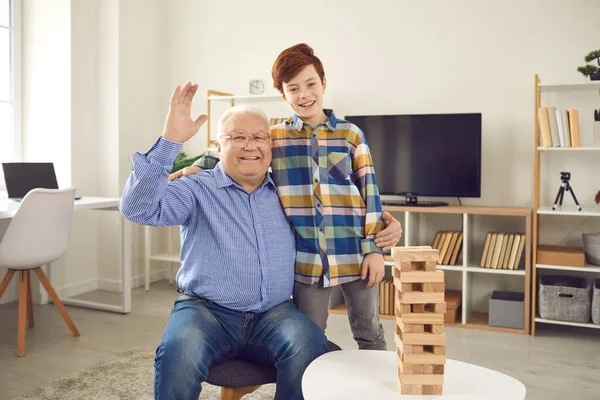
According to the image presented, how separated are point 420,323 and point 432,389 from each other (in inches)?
5.8

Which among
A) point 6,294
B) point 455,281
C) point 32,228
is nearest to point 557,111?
point 455,281

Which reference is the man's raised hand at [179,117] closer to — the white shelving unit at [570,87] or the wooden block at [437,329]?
the wooden block at [437,329]

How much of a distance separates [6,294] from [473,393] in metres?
3.44

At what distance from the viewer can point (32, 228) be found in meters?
2.85

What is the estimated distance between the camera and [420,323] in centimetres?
132

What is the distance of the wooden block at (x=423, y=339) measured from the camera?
130 cm

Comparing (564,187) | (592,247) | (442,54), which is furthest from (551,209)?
(442,54)

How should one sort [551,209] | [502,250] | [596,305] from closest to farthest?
→ [596,305]
[551,209]
[502,250]

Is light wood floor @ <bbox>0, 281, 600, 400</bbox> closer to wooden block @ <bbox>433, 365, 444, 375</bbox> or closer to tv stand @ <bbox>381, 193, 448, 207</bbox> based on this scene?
tv stand @ <bbox>381, 193, 448, 207</bbox>

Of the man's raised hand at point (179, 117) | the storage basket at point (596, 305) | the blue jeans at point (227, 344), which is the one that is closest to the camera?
the blue jeans at point (227, 344)

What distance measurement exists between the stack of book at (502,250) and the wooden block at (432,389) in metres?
2.32

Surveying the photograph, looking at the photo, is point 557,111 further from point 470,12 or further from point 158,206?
point 158,206

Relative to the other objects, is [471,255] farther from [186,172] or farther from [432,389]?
[432,389]

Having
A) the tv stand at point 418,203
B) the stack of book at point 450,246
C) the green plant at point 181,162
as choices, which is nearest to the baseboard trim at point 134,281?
the green plant at point 181,162
